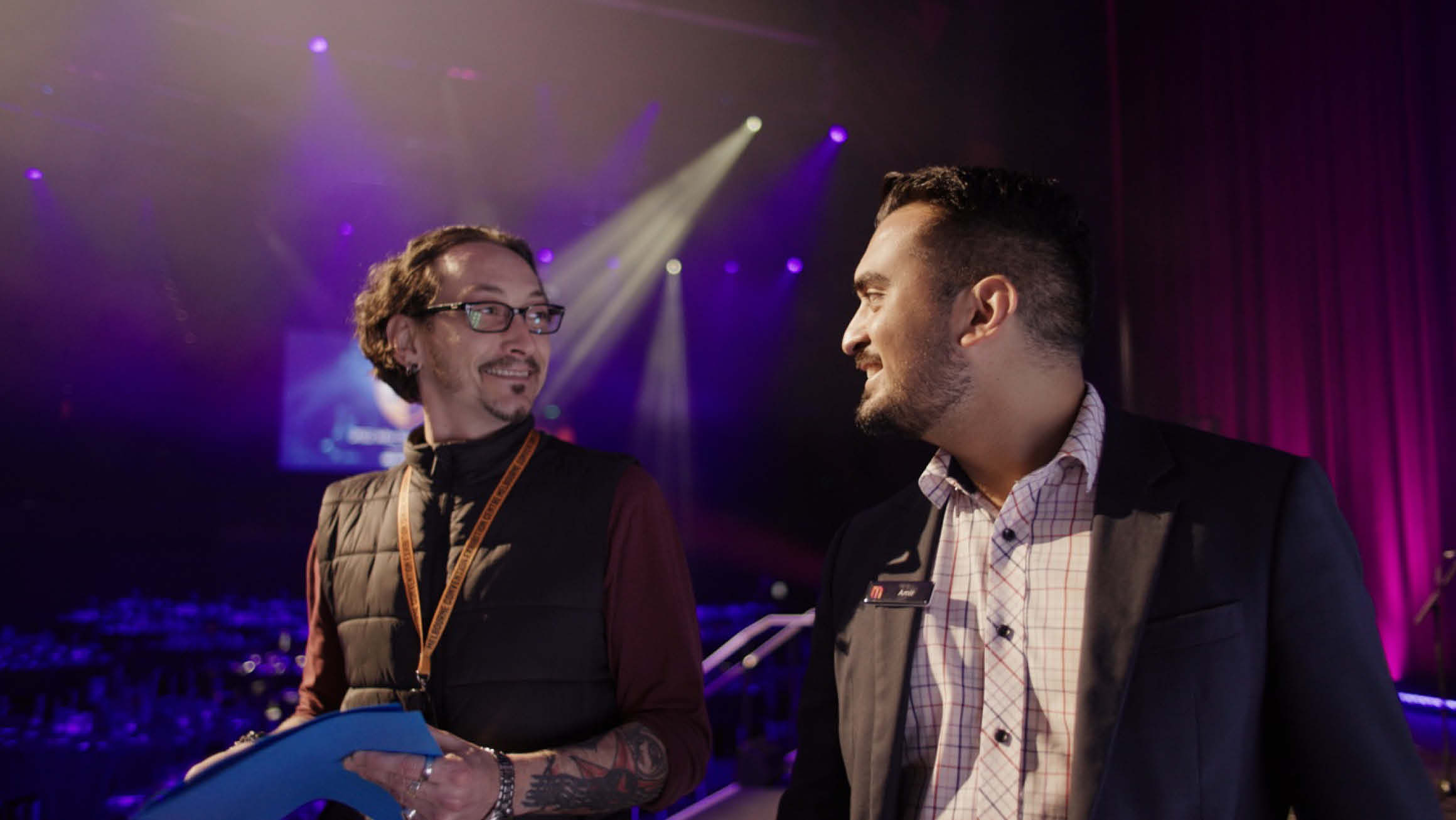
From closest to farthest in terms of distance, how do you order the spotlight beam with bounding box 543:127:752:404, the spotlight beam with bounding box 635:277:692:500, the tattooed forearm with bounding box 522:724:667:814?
1. the tattooed forearm with bounding box 522:724:667:814
2. the spotlight beam with bounding box 543:127:752:404
3. the spotlight beam with bounding box 635:277:692:500

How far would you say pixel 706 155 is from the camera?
8383mm

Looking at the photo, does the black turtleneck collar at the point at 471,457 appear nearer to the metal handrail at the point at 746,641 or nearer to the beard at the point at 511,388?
the beard at the point at 511,388

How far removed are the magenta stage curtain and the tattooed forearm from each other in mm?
6277

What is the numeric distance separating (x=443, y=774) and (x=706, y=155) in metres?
7.65

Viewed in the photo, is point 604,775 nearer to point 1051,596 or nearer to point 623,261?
point 1051,596

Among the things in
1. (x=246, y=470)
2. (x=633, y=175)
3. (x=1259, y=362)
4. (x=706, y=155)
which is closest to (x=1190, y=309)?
(x=1259, y=362)

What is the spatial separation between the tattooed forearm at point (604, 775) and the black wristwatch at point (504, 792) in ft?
0.09

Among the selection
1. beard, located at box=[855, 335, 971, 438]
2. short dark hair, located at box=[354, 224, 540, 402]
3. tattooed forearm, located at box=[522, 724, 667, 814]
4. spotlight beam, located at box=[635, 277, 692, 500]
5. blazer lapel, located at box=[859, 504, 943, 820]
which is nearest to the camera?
blazer lapel, located at box=[859, 504, 943, 820]

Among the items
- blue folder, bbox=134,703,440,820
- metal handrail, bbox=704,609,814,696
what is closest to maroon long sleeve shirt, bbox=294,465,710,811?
blue folder, bbox=134,703,440,820

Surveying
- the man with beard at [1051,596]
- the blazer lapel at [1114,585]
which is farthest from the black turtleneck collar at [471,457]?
the blazer lapel at [1114,585]

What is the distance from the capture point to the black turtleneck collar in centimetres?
183

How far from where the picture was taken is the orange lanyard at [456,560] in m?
1.64

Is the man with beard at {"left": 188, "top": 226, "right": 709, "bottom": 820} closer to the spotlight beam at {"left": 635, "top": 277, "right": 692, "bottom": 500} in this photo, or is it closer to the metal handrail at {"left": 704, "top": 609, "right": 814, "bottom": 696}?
the metal handrail at {"left": 704, "top": 609, "right": 814, "bottom": 696}

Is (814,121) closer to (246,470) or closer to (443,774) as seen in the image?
(246,470)
